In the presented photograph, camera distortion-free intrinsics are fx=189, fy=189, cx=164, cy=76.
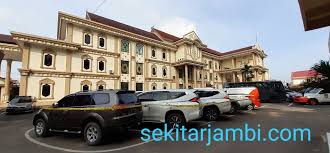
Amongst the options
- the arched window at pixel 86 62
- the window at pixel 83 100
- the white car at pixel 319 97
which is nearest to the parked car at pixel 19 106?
the arched window at pixel 86 62

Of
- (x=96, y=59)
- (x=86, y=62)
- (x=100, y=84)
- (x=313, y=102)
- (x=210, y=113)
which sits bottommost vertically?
(x=313, y=102)

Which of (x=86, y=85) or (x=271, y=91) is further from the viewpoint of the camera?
(x=86, y=85)

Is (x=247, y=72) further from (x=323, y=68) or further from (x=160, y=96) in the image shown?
(x=160, y=96)

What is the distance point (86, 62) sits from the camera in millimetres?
25109

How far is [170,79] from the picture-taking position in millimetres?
34969

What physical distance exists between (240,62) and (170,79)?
2188cm

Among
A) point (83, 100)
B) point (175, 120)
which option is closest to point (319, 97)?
point (175, 120)

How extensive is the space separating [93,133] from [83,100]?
1.33 m

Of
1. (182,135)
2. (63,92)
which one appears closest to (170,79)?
(63,92)

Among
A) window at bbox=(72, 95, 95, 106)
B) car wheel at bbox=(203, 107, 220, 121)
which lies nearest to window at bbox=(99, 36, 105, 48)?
car wheel at bbox=(203, 107, 220, 121)

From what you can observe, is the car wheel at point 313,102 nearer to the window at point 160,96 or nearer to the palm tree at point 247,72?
the window at point 160,96

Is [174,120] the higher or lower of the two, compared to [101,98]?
lower

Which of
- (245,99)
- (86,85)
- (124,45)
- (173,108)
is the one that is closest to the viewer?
(173,108)

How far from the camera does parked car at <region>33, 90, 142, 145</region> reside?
6.25 m
